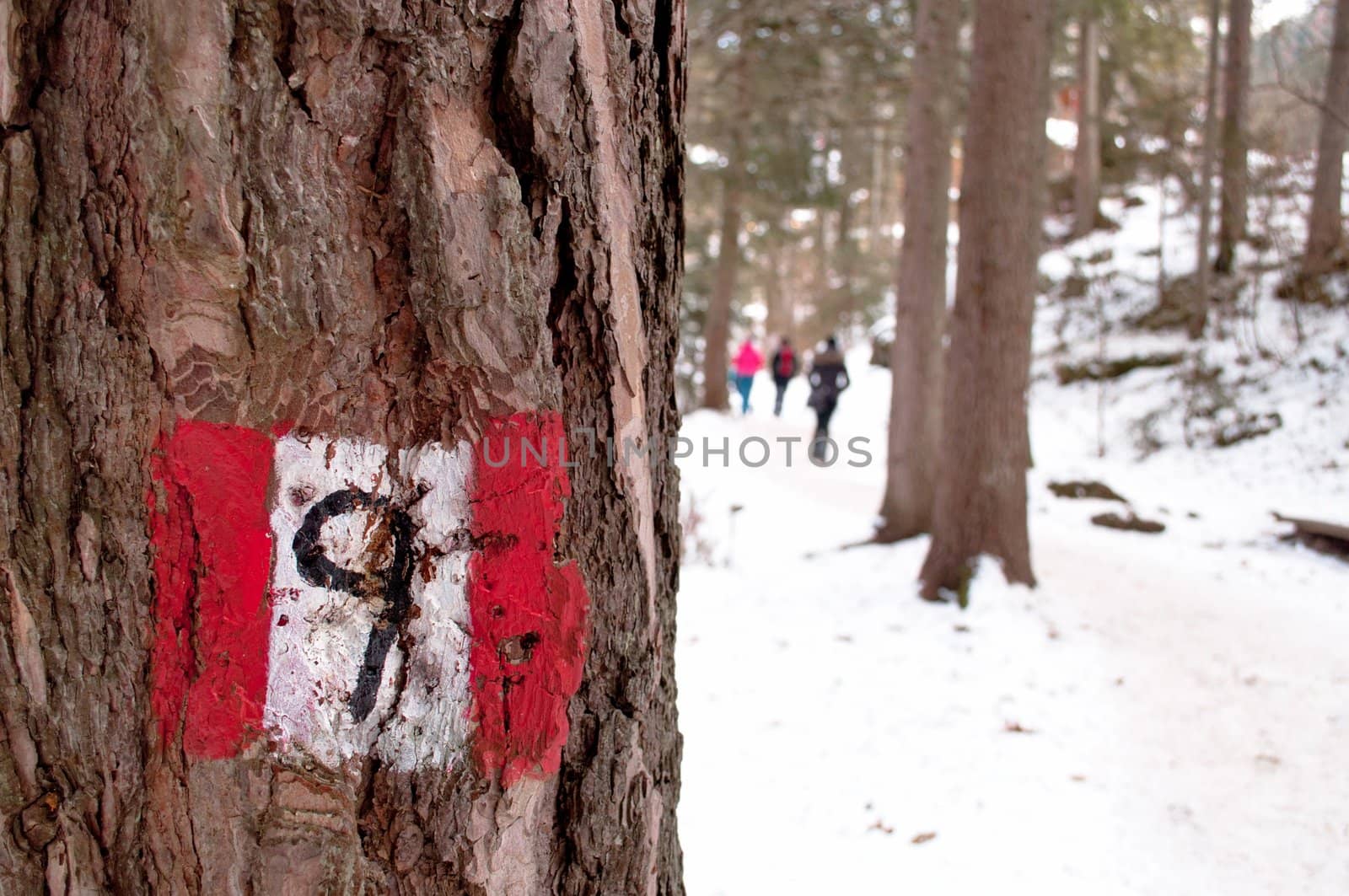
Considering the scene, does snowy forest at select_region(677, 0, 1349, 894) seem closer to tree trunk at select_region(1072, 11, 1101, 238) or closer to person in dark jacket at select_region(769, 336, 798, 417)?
person in dark jacket at select_region(769, 336, 798, 417)

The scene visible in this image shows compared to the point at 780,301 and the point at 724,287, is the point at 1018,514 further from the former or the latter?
the point at 780,301

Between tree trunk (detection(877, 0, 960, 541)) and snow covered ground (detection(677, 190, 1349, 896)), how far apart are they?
48 centimetres

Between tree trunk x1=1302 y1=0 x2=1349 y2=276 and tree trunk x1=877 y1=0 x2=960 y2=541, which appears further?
tree trunk x1=1302 y1=0 x2=1349 y2=276

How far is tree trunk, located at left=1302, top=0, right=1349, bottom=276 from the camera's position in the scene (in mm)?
11227

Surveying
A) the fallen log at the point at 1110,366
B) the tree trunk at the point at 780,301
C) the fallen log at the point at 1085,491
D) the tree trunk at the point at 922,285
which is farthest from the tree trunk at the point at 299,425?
the tree trunk at the point at 780,301

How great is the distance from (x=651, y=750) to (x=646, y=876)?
0.20 m

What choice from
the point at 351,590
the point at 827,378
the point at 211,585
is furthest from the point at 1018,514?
the point at 827,378

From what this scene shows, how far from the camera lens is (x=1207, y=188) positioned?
12.9 meters

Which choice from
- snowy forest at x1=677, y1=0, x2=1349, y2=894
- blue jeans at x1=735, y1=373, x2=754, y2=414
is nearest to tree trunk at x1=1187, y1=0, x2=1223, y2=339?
snowy forest at x1=677, y1=0, x2=1349, y2=894

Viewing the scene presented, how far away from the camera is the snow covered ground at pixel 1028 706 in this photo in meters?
3.10

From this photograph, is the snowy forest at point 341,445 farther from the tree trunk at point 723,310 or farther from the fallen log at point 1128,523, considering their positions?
the tree trunk at point 723,310

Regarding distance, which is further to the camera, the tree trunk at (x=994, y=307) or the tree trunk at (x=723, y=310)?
the tree trunk at (x=723, y=310)

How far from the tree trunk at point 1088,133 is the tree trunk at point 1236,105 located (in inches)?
188

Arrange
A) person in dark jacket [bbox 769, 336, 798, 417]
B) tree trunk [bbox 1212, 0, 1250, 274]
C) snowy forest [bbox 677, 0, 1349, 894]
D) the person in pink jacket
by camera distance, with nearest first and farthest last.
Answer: snowy forest [bbox 677, 0, 1349, 894] → tree trunk [bbox 1212, 0, 1250, 274] → person in dark jacket [bbox 769, 336, 798, 417] → the person in pink jacket
